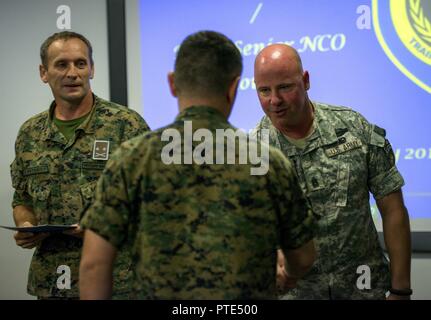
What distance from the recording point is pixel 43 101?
3582mm

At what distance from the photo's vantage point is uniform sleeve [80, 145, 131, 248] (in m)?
1.46

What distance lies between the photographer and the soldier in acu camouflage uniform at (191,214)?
145 centimetres

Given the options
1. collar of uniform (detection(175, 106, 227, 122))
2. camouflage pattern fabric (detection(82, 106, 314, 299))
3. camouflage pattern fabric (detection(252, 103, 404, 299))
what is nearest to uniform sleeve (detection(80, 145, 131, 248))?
camouflage pattern fabric (detection(82, 106, 314, 299))

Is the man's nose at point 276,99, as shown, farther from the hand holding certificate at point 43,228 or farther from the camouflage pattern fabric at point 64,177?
the hand holding certificate at point 43,228

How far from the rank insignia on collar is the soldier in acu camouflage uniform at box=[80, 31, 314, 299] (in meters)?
0.89

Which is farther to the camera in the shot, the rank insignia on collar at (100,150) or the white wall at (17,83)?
the white wall at (17,83)

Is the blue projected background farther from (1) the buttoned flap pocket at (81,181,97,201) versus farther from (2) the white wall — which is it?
(1) the buttoned flap pocket at (81,181,97,201)

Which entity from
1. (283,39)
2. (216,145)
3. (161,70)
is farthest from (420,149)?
(216,145)

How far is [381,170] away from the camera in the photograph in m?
2.23

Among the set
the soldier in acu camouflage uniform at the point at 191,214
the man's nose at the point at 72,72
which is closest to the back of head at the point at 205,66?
the soldier in acu camouflage uniform at the point at 191,214

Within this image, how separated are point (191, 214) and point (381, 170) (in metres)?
1.01

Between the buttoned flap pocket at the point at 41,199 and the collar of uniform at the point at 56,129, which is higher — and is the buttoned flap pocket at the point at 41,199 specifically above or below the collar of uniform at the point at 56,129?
below

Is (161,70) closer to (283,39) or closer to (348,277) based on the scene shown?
(283,39)
